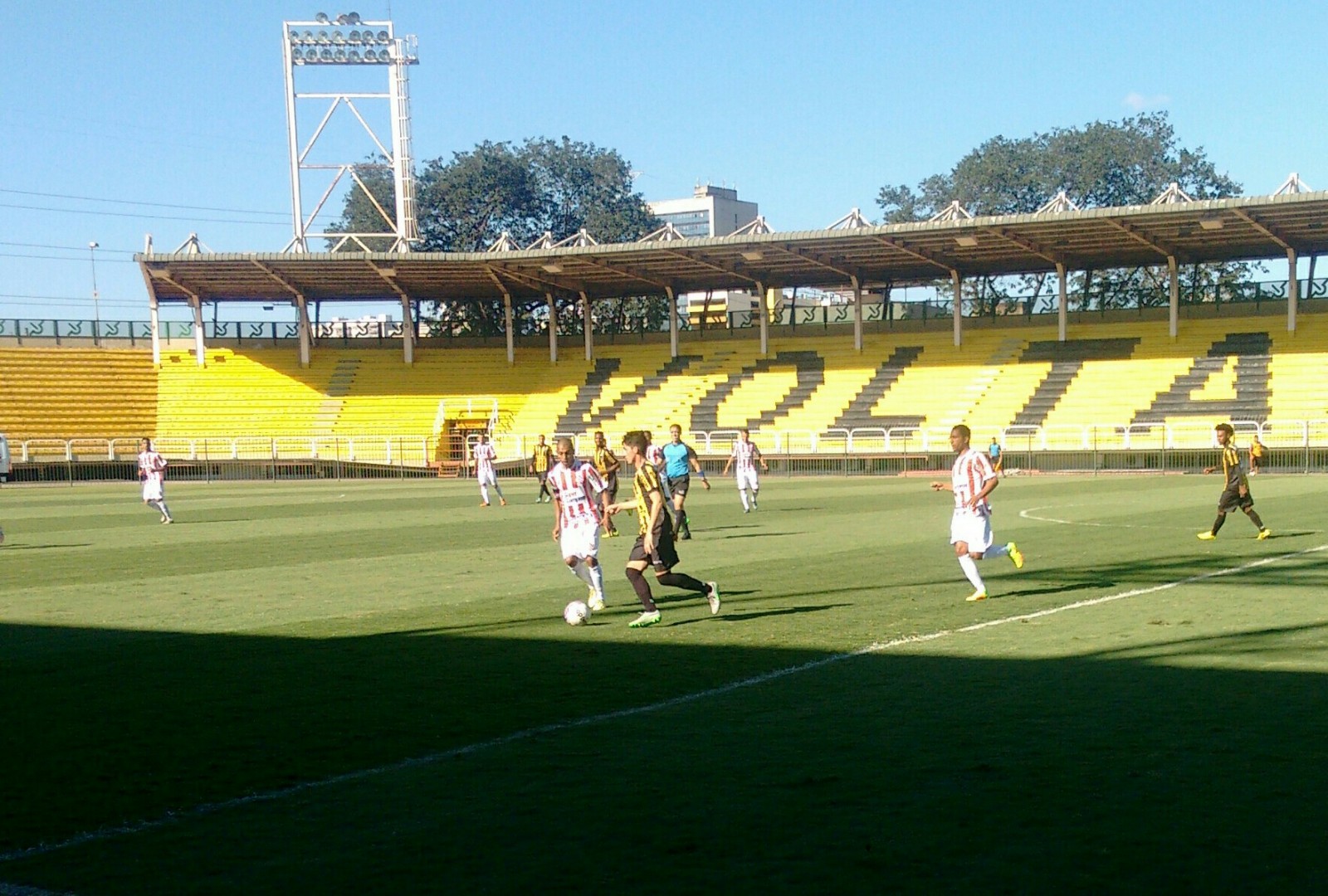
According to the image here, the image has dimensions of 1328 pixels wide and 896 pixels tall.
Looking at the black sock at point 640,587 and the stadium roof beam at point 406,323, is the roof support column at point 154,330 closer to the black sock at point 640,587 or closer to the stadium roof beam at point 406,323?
the stadium roof beam at point 406,323

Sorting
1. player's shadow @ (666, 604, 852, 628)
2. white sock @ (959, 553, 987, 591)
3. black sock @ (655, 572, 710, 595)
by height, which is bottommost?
player's shadow @ (666, 604, 852, 628)

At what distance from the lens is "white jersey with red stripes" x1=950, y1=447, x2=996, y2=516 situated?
43.5 ft

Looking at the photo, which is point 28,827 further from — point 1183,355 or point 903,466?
point 1183,355

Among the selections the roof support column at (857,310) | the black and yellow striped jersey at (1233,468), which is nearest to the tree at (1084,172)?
the roof support column at (857,310)

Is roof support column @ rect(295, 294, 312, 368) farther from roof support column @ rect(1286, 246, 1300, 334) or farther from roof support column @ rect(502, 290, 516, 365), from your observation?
roof support column @ rect(1286, 246, 1300, 334)

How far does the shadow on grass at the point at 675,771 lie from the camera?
5.55 metres

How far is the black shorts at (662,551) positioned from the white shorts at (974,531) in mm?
2927

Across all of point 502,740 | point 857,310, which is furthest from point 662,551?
point 857,310

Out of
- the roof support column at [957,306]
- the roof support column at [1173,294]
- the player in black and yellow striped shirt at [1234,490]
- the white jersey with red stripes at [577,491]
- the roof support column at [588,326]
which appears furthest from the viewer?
the roof support column at [588,326]

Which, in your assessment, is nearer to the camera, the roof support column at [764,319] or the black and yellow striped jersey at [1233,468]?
the black and yellow striped jersey at [1233,468]

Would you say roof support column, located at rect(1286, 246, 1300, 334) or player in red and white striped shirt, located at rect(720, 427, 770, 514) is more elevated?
roof support column, located at rect(1286, 246, 1300, 334)

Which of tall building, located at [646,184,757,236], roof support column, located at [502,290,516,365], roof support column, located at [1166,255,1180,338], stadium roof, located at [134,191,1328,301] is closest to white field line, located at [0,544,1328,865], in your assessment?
stadium roof, located at [134,191,1328,301]

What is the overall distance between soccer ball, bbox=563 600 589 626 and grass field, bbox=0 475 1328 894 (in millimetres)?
180

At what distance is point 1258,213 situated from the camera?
46.2m
